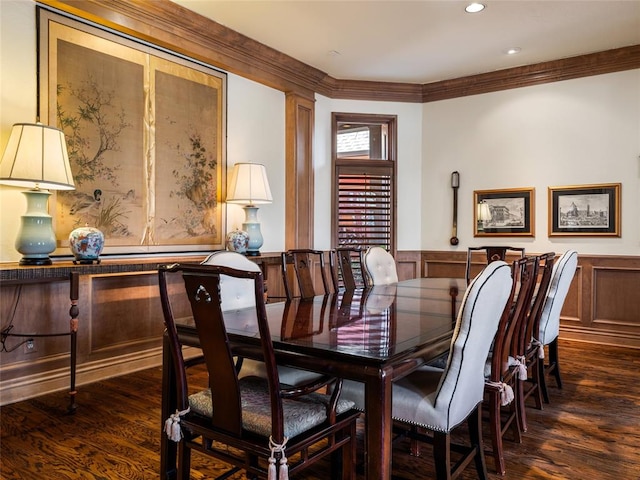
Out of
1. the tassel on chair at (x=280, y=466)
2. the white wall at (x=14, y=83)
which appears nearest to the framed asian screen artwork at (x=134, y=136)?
the white wall at (x=14, y=83)

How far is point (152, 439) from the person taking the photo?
241 centimetres

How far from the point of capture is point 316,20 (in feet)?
13.1

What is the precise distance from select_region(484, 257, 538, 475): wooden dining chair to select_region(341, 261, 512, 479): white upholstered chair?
9.3 inches

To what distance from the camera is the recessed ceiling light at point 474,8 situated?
3.67m

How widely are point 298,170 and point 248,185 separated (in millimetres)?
1085

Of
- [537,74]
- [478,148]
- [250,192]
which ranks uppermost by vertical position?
[537,74]

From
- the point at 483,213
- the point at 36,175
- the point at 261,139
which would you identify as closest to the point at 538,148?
the point at 483,213

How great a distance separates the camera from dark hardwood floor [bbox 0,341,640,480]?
82.6 inches

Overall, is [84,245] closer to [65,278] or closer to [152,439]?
[65,278]

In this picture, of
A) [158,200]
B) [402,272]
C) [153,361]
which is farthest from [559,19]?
[153,361]

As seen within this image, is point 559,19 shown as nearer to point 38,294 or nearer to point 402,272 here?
point 402,272

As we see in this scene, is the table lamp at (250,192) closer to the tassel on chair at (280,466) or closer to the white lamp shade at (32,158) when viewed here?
the white lamp shade at (32,158)

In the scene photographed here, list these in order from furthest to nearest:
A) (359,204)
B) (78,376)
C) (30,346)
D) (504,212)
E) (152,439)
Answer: (359,204) → (504,212) → (78,376) → (30,346) → (152,439)

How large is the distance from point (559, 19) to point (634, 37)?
37.1 inches
